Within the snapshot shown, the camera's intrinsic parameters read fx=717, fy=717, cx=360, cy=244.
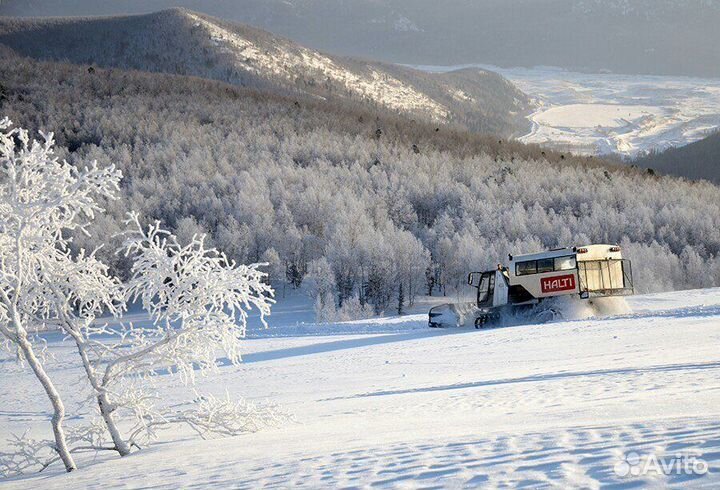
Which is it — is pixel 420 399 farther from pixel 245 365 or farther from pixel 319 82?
pixel 319 82

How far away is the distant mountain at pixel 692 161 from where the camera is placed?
136m

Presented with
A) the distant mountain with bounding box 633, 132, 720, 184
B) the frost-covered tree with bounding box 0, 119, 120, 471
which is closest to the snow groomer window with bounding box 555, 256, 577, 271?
the frost-covered tree with bounding box 0, 119, 120, 471

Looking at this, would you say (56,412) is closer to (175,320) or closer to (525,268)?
(175,320)

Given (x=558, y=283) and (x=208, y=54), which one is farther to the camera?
(x=208, y=54)

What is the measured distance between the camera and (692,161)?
14350 cm

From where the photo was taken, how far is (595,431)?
23.5 feet

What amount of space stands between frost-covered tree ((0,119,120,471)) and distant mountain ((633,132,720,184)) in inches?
5346

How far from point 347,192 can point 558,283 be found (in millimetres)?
48091

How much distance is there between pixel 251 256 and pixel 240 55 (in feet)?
405

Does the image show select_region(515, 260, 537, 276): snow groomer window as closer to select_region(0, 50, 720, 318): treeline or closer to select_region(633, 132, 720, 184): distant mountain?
select_region(0, 50, 720, 318): treeline

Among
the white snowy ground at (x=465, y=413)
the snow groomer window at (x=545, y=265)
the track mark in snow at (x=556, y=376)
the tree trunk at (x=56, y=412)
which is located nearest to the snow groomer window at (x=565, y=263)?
the snow groomer window at (x=545, y=265)

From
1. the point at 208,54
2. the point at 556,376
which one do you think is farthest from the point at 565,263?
the point at 208,54

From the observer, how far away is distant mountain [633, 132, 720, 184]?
136m

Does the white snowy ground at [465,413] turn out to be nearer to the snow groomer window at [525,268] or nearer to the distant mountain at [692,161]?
the snow groomer window at [525,268]
